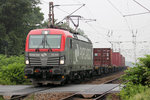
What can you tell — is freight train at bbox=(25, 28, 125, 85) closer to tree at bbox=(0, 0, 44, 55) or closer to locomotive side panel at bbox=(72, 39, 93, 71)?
locomotive side panel at bbox=(72, 39, 93, 71)

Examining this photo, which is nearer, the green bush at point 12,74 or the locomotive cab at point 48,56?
the locomotive cab at point 48,56

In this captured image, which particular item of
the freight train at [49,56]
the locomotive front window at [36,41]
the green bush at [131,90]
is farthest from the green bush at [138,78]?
Answer: the locomotive front window at [36,41]

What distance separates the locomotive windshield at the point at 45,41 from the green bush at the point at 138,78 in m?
5.92

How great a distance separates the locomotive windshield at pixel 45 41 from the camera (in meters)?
16.1

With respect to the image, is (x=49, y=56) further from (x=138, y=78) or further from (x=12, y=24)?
(x=12, y=24)

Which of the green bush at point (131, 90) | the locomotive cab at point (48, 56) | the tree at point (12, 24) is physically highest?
the tree at point (12, 24)

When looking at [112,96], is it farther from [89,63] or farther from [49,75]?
[89,63]

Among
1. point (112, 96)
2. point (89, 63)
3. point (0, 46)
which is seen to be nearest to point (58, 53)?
point (112, 96)

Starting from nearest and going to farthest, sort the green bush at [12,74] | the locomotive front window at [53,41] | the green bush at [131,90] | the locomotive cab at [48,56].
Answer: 1. the green bush at [131,90]
2. the locomotive cab at [48,56]
3. the locomotive front window at [53,41]
4. the green bush at [12,74]

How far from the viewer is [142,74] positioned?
10.8 metres

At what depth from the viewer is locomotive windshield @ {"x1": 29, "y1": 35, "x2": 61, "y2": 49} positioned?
16.1m

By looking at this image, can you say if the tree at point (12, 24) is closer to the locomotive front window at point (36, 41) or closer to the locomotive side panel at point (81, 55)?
the locomotive side panel at point (81, 55)

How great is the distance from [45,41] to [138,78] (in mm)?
6940

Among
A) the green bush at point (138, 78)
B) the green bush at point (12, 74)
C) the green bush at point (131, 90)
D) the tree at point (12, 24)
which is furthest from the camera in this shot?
the tree at point (12, 24)
